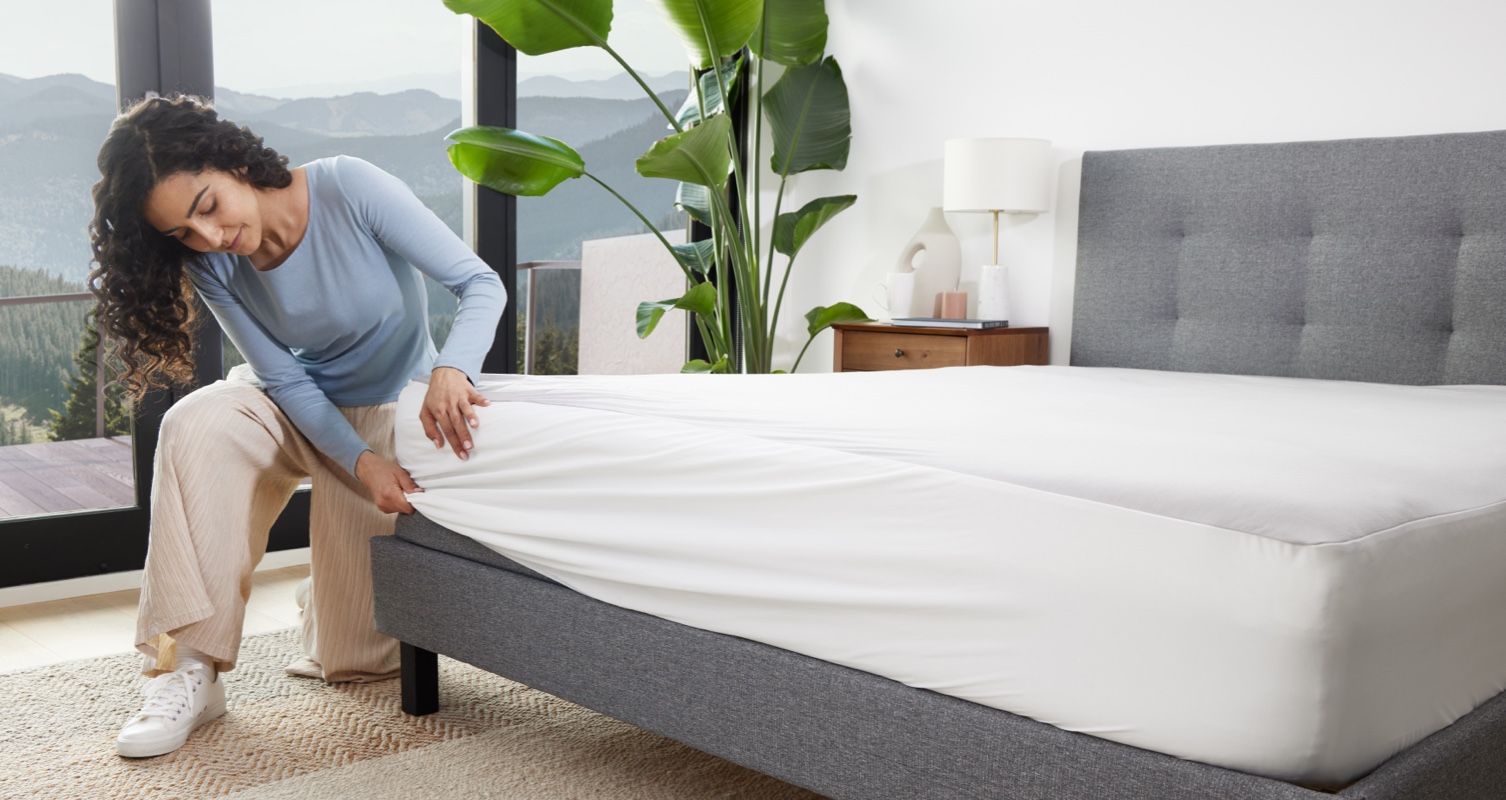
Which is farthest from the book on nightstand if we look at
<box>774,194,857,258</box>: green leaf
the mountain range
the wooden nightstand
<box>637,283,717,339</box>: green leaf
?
the mountain range

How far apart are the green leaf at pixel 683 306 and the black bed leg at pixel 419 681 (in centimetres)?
160

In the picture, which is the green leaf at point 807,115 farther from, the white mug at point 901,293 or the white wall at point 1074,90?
the white mug at point 901,293

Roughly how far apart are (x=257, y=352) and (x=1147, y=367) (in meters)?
2.12

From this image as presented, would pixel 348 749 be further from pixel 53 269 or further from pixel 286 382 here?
pixel 53 269

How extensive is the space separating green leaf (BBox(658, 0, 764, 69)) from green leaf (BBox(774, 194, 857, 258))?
0.51 metres

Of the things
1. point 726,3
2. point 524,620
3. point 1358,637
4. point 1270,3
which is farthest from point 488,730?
point 1270,3

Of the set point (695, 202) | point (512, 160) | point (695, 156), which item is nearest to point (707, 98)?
point (695, 202)

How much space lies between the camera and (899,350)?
3430 millimetres

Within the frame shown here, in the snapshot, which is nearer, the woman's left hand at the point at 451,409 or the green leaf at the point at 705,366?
the woman's left hand at the point at 451,409

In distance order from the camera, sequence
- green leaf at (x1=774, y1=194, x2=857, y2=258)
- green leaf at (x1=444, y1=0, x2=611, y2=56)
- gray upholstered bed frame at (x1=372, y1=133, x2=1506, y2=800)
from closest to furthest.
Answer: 1. gray upholstered bed frame at (x1=372, y1=133, x2=1506, y2=800)
2. green leaf at (x1=444, y1=0, x2=611, y2=56)
3. green leaf at (x1=774, y1=194, x2=857, y2=258)

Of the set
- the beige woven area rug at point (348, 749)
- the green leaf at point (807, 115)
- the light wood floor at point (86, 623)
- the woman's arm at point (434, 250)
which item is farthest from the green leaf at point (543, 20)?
the beige woven area rug at point (348, 749)

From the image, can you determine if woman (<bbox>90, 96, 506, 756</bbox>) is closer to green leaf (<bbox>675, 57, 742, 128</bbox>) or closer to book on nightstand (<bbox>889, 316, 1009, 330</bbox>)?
book on nightstand (<bbox>889, 316, 1009, 330</bbox>)

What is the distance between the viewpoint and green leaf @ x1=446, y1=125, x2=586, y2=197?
320 centimetres

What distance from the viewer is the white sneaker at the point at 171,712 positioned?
1915 millimetres
